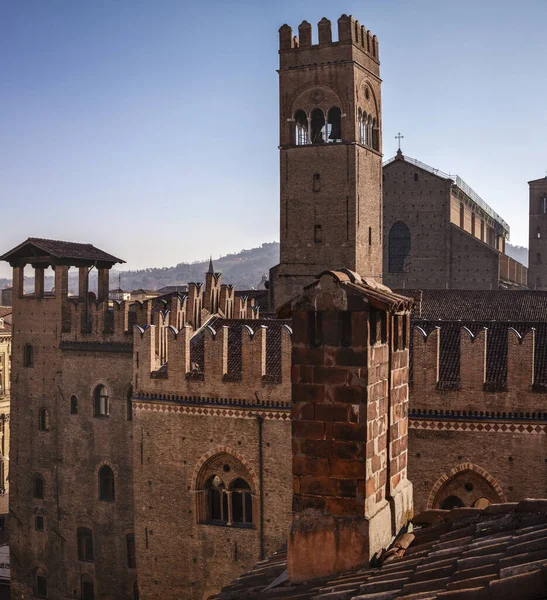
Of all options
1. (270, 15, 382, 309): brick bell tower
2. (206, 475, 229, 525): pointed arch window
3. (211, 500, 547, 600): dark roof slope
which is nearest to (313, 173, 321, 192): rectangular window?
(270, 15, 382, 309): brick bell tower

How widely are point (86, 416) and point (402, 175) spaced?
30904mm

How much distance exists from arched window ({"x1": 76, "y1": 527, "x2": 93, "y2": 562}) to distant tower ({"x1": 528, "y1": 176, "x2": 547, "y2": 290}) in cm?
5288

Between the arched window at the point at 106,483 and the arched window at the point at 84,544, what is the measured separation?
1356 mm

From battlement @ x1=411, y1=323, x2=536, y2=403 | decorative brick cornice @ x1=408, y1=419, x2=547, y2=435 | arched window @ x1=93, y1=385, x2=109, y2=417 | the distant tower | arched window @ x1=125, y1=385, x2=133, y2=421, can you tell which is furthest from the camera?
the distant tower

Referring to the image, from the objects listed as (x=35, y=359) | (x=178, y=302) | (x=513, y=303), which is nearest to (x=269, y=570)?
(x=178, y=302)

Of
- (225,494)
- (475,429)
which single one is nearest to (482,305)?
(475,429)

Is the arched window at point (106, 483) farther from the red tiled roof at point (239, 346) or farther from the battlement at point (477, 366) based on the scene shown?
the battlement at point (477, 366)

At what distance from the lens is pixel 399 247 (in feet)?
164

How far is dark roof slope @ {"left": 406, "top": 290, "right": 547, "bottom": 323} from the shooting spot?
3231cm

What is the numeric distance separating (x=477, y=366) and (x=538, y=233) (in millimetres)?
56611

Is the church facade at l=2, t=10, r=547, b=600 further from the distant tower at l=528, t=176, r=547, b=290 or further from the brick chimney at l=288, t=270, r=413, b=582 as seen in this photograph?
the distant tower at l=528, t=176, r=547, b=290

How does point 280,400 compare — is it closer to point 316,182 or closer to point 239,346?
point 239,346

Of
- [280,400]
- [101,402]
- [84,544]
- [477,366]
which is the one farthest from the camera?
[84,544]

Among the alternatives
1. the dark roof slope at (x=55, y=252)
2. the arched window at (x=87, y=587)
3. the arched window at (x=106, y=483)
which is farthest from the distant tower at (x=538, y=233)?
the arched window at (x=87, y=587)
